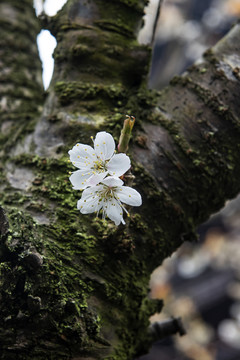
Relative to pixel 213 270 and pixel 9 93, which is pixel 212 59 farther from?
pixel 213 270

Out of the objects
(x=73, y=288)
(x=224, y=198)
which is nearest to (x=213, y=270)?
(x=224, y=198)

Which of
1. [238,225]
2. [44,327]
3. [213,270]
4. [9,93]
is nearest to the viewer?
[44,327]

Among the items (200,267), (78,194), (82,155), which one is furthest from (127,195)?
(200,267)

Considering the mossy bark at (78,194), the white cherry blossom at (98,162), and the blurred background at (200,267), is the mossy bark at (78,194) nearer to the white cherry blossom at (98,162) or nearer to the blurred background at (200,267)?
the white cherry blossom at (98,162)

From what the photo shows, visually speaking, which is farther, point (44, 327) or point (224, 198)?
point (224, 198)

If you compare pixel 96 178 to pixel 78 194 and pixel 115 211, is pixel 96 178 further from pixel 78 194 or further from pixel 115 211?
pixel 78 194

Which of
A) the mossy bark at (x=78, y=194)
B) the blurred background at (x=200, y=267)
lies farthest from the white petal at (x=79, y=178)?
the blurred background at (x=200, y=267)

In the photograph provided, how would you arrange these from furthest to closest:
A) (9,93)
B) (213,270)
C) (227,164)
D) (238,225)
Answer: (238,225) → (213,270) → (9,93) → (227,164)
